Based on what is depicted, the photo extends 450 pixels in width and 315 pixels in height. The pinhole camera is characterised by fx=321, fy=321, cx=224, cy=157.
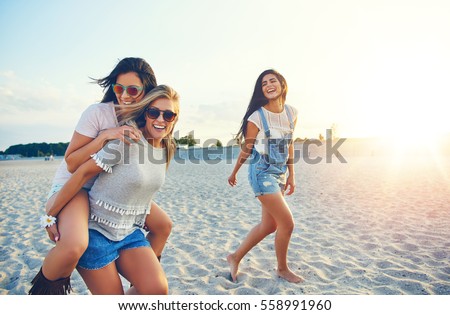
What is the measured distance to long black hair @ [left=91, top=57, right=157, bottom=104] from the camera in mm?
2471

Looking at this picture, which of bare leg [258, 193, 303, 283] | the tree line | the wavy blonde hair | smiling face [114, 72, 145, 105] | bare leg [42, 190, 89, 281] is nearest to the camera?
bare leg [42, 190, 89, 281]

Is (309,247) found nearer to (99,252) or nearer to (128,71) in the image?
(99,252)

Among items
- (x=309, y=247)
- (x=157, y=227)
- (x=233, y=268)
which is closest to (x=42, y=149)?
(x=309, y=247)

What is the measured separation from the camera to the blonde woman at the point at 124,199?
2020mm

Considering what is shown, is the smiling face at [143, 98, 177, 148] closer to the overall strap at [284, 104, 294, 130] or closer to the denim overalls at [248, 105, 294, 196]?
the denim overalls at [248, 105, 294, 196]

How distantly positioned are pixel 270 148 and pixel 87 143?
1744mm

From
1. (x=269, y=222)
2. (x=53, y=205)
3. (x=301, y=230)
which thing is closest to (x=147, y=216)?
(x=53, y=205)

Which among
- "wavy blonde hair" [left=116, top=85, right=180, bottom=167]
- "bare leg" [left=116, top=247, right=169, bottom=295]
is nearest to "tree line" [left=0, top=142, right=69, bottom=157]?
"wavy blonde hair" [left=116, top=85, right=180, bottom=167]

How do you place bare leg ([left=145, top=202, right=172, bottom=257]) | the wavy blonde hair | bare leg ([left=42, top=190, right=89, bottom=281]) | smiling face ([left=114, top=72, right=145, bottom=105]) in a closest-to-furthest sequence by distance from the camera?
bare leg ([left=42, top=190, right=89, bottom=281])
the wavy blonde hair
smiling face ([left=114, top=72, right=145, bottom=105])
bare leg ([left=145, top=202, right=172, bottom=257])

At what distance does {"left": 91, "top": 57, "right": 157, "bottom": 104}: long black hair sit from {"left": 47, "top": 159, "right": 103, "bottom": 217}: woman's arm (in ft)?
2.45

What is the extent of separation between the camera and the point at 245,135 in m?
3.39

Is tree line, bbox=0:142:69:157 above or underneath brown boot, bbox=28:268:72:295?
above
